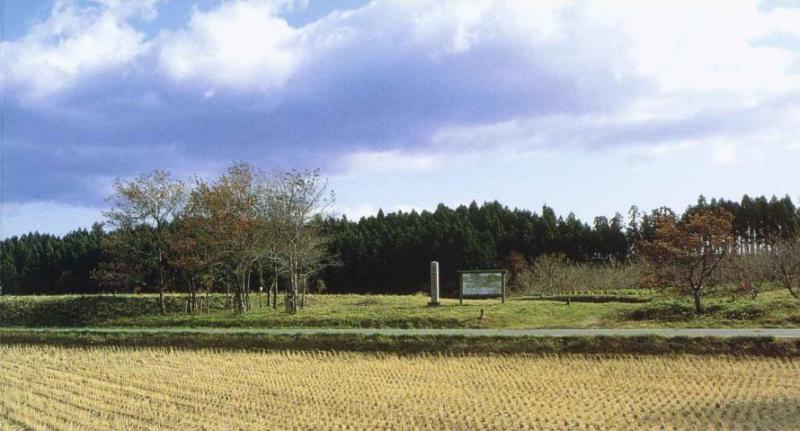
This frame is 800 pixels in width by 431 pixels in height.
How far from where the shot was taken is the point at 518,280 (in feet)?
165

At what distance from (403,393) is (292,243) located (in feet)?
56.6

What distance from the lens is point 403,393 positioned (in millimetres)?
14758

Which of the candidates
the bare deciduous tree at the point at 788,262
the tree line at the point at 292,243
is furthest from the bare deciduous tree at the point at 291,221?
the bare deciduous tree at the point at 788,262

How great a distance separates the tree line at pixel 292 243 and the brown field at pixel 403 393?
1138 centimetres

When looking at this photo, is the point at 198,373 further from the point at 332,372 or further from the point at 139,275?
the point at 139,275

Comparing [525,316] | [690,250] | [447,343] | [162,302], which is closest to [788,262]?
[690,250]

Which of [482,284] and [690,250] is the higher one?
[690,250]

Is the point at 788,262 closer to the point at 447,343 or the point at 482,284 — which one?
the point at 482,284

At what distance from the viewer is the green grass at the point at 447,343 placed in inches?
706

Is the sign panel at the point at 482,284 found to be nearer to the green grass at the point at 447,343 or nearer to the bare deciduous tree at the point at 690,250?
the bare deciduous tree at the point at 690,250

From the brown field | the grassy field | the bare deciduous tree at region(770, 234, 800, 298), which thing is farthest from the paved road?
the bare deciduous tree at region(770, 234, 800, 298)

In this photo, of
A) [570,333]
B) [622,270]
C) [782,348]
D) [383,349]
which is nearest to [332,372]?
[383,349]

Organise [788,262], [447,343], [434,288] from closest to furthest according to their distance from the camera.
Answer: [447,343]
[434,288]
[788,262]

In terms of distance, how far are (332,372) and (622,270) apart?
29.5 meters
